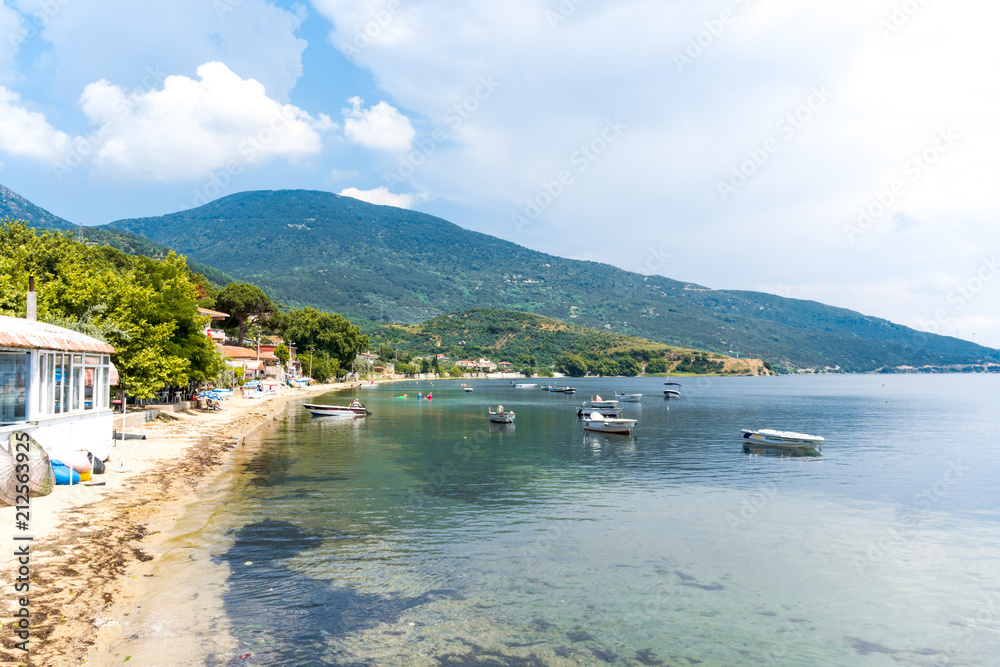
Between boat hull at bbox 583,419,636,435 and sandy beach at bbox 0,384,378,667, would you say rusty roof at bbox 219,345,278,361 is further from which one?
sandy beach at bbox 0,384,378,667

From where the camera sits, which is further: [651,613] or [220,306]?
[220,306]

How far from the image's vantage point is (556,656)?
11.6m

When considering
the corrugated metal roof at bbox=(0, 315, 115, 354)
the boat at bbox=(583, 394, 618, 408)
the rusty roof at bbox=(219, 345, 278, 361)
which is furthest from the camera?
the rusty roof at bbox=(219, 345, 278, 361)

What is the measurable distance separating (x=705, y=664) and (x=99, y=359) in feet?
84.7

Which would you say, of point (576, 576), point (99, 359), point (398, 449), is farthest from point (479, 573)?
point (398, 449)

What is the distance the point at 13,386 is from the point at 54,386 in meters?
2.27

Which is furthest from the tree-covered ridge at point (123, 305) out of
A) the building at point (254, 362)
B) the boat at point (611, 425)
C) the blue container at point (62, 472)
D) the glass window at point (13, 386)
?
the building at point (254, 362)

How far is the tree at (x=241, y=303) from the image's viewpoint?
110 m

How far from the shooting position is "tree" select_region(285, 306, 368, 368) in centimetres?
14550

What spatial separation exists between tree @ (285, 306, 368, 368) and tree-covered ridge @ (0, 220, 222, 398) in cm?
8942

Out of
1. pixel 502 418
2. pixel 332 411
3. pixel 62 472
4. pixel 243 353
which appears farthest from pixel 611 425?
pixel 243 353

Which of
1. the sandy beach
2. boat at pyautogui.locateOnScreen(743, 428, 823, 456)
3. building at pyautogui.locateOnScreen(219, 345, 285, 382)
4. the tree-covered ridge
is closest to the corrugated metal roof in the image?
the sandy beach

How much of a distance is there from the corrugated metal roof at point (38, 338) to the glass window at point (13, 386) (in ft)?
1.96

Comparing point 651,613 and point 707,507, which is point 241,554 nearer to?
point 651,613
